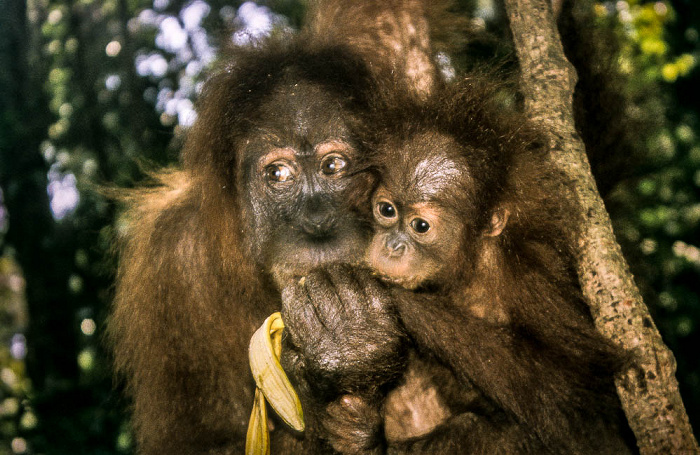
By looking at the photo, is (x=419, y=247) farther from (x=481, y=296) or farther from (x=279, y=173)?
(x=279, y=173)

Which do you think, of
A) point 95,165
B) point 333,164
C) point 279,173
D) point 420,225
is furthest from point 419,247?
point 95,165

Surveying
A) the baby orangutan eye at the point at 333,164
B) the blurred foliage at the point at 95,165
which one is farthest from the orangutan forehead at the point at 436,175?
the blurred foliage at the point at 95,165

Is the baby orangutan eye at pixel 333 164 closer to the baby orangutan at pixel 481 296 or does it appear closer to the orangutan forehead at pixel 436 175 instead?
the baby orangutan at pixel 481 296

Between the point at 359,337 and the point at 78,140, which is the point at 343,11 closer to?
the point at 359,337

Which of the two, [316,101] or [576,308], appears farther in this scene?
[316,101]

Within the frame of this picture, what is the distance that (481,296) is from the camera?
2623mm

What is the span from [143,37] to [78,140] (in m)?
1.01

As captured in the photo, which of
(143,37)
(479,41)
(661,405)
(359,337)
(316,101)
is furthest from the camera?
(143,37)

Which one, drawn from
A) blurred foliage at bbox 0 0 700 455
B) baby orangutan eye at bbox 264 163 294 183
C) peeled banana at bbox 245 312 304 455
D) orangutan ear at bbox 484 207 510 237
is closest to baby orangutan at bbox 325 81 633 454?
orangutan ear at bbox 484 207 510 237

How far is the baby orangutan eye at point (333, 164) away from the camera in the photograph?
2.89m

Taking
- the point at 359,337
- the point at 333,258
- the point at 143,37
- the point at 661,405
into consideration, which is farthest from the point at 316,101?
the point at 143,37

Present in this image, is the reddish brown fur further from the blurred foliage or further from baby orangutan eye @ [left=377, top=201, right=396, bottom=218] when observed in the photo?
the blurred foliage

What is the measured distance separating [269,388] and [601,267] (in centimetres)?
129

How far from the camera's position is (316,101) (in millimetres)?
2982
